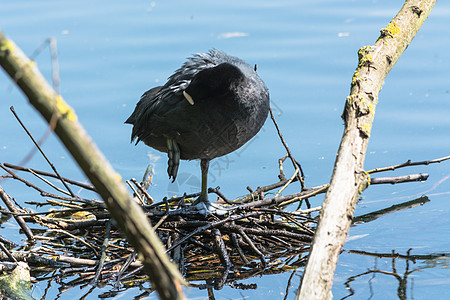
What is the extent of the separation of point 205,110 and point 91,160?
2.06 metres

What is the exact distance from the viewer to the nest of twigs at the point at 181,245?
2873 mm

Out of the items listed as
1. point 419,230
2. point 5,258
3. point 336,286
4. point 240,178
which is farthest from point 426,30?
point 5,258

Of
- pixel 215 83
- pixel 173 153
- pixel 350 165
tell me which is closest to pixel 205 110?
pixel 215 83

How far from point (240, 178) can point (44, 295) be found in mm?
2214

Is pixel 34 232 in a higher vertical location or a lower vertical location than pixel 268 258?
higher

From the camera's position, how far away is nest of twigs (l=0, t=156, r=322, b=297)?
9.43ft

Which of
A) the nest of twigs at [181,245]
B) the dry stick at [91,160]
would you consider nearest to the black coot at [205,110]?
the nest of twigs at [181,245]

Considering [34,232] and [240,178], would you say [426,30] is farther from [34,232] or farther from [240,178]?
[34,232]

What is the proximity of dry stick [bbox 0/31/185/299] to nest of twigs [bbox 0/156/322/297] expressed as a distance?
1.71 m

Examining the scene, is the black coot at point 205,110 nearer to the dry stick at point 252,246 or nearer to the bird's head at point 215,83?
the bird's head at point 215,83

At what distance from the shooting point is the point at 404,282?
275 centimetres

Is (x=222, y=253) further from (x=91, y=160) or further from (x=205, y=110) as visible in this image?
(x=91, y=160)

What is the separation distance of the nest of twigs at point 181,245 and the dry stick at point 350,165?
2.58ft

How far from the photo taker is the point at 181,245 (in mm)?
3088
